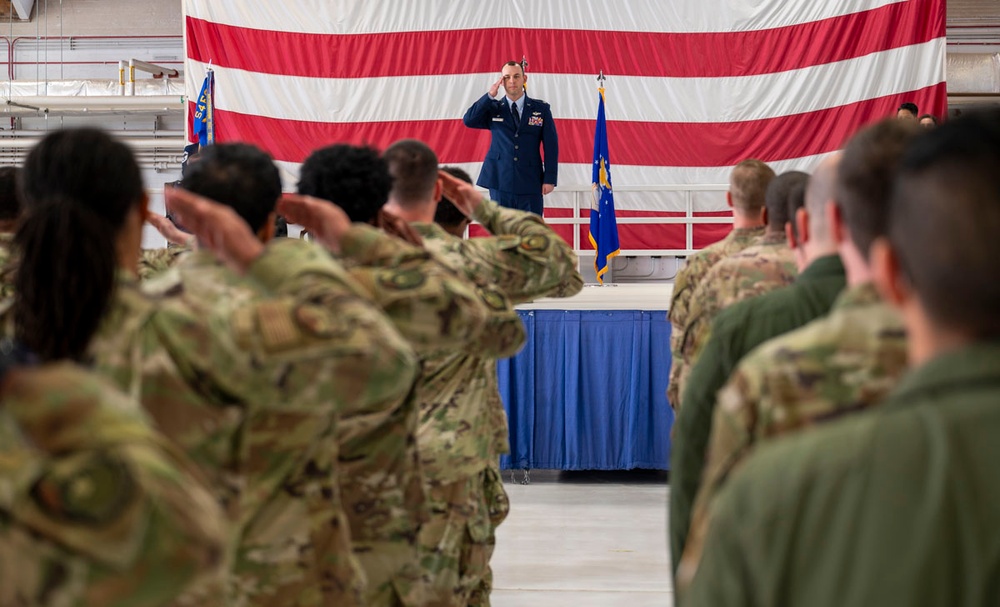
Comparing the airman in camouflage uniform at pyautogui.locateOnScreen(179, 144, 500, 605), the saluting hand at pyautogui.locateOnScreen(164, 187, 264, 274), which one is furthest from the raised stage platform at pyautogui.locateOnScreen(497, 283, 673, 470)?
the saluting hand at pyautogui.locateOnScreen(164, 187, 264, 274)

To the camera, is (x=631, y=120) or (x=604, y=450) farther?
(x=631, y=120)

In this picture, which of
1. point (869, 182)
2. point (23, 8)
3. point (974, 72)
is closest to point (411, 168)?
point (869, 182)

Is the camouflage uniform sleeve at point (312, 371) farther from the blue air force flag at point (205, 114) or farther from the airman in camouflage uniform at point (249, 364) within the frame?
the blue air force flag at point (205, 114)

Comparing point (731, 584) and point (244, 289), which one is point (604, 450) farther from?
point (731, 584)

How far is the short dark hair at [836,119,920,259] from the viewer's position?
46.6 inches

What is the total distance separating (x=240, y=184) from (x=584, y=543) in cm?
407

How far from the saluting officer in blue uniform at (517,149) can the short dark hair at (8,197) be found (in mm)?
4783

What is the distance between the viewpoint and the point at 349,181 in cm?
229

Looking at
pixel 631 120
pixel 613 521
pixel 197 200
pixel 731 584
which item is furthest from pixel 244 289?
pixel 631 120

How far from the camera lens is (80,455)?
3.00 ft

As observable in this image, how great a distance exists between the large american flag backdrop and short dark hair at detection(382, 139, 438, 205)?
21.9ft

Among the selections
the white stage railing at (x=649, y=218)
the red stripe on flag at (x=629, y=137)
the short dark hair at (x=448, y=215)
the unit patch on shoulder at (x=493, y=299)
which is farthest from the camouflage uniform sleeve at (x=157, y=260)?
the red stripe on flag at (x=629, y=137)

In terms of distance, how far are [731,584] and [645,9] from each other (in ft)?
30.4

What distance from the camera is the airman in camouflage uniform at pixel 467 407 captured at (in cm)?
299
